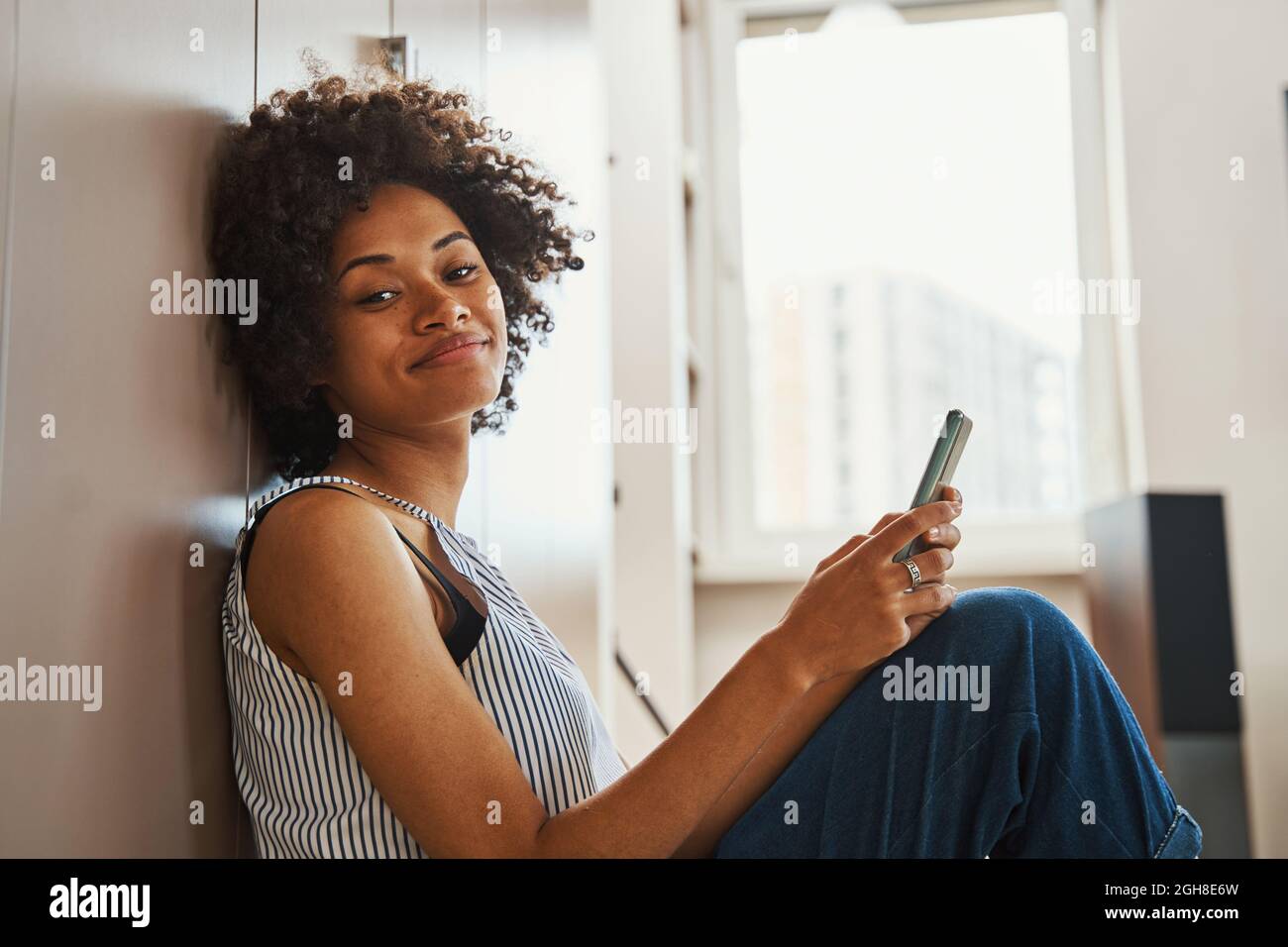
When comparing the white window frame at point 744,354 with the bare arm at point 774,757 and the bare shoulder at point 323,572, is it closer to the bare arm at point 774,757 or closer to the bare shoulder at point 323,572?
the bare arm at point 774,757

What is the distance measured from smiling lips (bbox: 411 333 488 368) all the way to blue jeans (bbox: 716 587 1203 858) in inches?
14.5

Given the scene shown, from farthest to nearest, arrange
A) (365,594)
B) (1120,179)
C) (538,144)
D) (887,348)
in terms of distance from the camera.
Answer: (887,348)
(1120,179)
(538,144)
(365,594)

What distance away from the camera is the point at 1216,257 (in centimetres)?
260

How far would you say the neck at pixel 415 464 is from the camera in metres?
0.86

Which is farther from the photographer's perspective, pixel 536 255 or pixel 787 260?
pixel 787 260

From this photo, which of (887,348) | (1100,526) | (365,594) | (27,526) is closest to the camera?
(27,526)

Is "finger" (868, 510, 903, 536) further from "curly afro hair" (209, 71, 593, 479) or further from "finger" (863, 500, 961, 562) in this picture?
"curly afro hair" (209, 71, 593, 479)

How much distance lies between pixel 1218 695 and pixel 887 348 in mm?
1090

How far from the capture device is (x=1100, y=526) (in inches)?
94.0

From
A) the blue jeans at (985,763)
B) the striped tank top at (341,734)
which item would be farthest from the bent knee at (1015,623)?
the striped tank top at (341,734)

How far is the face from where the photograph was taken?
83cm

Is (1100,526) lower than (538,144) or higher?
lower

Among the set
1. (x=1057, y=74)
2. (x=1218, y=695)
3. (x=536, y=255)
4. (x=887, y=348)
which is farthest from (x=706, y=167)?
(x=536, y=255)

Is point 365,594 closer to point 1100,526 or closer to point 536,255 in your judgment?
point 536,255
